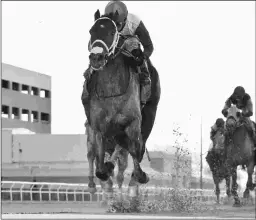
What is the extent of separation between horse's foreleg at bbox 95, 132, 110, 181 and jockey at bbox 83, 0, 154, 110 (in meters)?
0.56

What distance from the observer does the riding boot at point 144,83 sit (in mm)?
12984

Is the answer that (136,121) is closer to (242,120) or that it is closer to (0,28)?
(0,28)

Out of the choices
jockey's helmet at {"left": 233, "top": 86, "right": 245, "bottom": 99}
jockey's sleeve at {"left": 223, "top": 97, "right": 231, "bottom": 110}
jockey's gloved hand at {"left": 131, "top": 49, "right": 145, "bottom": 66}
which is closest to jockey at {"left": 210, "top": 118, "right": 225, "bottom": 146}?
jockey's sleeve at {"left": 223, "top": 97, "right": 231, "bottom": 110}

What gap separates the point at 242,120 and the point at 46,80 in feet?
261

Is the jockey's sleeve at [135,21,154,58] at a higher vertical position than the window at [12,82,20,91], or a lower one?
lower

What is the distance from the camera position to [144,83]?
12984 millimetres

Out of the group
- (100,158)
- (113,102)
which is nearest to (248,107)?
(113,102)

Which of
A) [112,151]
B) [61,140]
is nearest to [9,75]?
[61,140]

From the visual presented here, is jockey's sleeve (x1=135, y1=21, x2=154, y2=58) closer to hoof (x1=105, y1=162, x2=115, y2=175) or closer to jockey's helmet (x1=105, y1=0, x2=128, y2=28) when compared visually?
jockey's helmet (x1=105, y1=0, x2=128, y2=28)

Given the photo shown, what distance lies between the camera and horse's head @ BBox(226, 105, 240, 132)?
74.4 ft

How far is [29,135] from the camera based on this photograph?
72625 millimetres

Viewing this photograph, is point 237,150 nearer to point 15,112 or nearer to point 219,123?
point 219,123

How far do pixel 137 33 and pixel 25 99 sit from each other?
89.2 meters

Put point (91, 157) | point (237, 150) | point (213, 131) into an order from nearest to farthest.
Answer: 1. point (91, 157)
2. point (237, 150)
3. point (213, 131)
